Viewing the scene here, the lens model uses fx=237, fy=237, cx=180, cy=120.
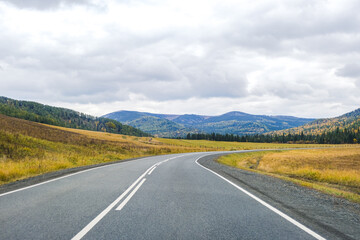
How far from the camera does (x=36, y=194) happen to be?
748cm

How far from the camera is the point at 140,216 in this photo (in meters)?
5.31

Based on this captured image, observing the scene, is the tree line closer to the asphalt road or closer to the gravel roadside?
the gravel roadside

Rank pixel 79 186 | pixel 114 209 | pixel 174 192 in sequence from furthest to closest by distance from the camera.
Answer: pixel 79 186 < pixel 174 192 < pixel 114 209

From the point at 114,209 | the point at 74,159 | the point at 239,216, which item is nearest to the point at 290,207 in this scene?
the point at 239,216

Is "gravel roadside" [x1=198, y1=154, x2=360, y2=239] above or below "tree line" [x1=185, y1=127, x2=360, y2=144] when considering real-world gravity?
below

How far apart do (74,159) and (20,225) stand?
54.3ft

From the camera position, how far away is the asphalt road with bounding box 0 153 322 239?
4296mm

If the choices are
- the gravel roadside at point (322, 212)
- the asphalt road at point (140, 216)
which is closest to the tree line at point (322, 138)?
the gravel roadside at point (322, 212)

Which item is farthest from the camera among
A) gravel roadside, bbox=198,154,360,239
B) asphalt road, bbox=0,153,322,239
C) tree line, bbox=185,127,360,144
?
tree line, bbox=185,127,360,144

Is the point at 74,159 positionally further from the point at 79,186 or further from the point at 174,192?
the point at 174,192

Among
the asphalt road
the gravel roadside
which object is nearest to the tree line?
the gravel roadside

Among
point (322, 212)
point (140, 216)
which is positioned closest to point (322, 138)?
point (322, 212)

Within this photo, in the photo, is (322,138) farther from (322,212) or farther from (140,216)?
(140,216)

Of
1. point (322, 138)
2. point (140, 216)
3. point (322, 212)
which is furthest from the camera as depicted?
point (322, 138)
